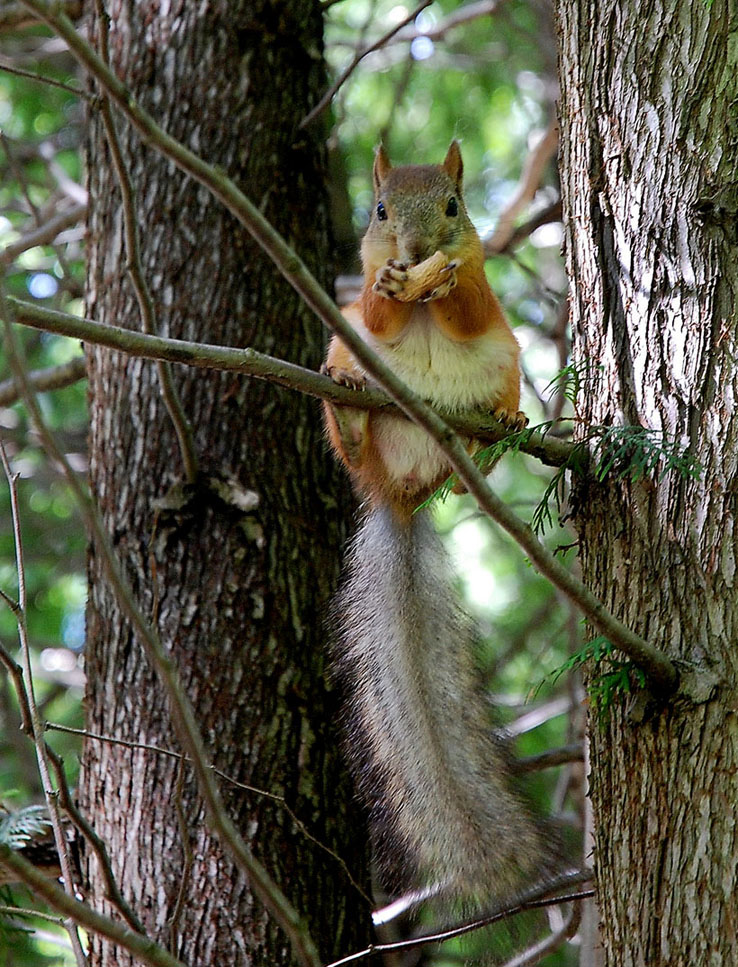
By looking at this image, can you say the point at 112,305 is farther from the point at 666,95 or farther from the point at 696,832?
the point at 696,832

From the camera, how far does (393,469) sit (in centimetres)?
285

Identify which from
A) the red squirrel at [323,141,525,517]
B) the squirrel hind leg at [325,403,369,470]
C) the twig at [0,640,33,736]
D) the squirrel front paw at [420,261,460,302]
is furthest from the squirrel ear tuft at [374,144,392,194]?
the twig at [0,640,33,736]

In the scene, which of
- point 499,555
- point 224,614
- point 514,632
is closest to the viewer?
point 224,614

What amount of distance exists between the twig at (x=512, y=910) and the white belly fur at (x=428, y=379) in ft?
3.43

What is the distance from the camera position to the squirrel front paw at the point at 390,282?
2504 millimetres

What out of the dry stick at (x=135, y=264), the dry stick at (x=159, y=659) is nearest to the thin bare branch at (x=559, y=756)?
the dry stick at (x=135, y=264)

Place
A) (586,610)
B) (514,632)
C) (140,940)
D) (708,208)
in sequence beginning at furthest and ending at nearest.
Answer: (514,632) → (708,208) → (586,610) → (140,940)

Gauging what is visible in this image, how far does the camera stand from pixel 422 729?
2.46m

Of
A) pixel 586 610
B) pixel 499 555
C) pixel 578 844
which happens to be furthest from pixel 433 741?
pixel 499 555

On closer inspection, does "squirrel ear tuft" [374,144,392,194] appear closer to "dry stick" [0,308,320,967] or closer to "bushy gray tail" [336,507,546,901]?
"bushy gray tail" [336,507,546,901]

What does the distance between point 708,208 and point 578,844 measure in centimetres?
128

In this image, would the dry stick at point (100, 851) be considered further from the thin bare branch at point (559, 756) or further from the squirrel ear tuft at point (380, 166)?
the squirrel ear tuft at point (380, 166)

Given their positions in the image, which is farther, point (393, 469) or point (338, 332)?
point (393, 469)

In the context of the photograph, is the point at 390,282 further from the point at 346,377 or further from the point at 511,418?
the point at 511,418
